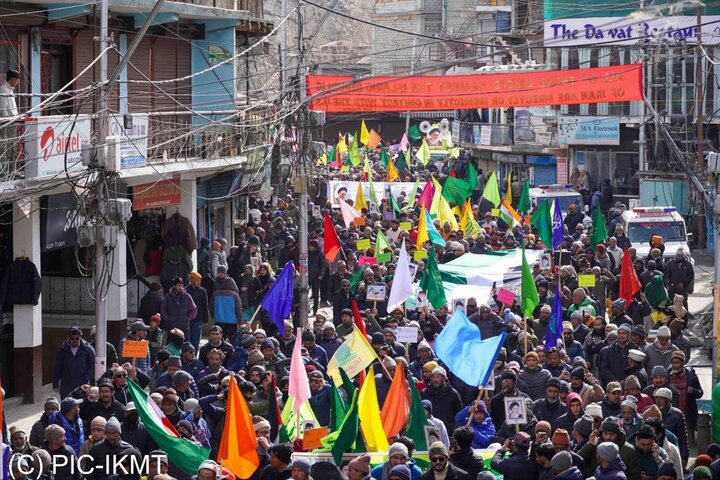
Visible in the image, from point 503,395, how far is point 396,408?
1.28 metres

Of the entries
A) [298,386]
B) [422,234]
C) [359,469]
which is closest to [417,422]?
[298,386]

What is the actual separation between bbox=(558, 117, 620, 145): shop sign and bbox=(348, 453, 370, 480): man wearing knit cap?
111ft

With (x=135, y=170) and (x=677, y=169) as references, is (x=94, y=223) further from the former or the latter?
(x=677, y=169)

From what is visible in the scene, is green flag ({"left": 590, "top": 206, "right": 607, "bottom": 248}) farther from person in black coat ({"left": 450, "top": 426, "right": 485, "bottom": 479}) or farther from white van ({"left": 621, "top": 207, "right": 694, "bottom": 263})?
person in black coat ({"left": 450, "top": 426, "right": 485, "bottom": 479})

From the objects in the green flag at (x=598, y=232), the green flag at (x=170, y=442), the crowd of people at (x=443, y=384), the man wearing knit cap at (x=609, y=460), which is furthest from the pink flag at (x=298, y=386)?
the green flag at (x=598, y=232)

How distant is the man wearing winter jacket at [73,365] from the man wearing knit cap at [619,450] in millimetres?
6869

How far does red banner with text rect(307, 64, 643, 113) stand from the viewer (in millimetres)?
24172

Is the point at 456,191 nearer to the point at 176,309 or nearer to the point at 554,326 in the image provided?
the point at 176,309

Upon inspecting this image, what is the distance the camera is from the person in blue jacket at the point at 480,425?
44.7 ft

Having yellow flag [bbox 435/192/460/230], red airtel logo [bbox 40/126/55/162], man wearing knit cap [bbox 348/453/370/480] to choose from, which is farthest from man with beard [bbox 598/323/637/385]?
yellow flag [bbox 435/192/460/230]

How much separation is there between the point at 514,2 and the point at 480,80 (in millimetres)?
35448

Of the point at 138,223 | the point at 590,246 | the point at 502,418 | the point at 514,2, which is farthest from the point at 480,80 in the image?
the point at 514,2

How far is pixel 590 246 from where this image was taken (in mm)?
27453

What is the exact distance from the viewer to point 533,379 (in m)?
15.1
